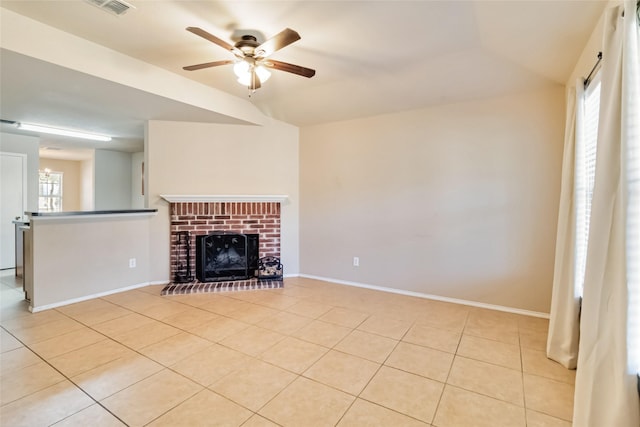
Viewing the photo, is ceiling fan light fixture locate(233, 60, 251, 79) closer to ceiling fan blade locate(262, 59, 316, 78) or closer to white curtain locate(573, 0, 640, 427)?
ceiling fan blade locate(262, 59, 316, 78)

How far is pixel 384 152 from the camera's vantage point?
3900 mm

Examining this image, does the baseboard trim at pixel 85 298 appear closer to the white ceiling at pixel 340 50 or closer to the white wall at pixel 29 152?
the white ceiling at pixel 340 50

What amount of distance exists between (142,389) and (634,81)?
298 centimetres

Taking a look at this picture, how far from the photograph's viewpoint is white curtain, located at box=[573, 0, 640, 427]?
113 cm

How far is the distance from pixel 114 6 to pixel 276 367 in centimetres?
283

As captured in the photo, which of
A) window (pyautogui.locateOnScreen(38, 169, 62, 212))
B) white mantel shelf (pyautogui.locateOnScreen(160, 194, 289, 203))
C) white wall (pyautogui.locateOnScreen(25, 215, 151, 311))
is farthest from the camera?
window (pyautogui.locateOnScreen(38, 169, 62, 212))

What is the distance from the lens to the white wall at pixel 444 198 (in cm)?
305

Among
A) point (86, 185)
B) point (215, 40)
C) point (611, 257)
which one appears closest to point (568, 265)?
point (611, 257)

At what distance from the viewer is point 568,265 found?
7.21 ft

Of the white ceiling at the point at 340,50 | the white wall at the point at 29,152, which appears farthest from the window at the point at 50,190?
the white ceiling at the point at 340,50

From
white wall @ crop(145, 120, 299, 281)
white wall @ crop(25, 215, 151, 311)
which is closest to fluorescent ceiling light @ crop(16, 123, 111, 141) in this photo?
white wall @ crop(145, 120, 299, 281)

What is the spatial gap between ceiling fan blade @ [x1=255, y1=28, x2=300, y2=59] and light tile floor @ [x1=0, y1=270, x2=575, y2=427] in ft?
7.59

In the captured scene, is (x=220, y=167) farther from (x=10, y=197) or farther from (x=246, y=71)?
(x=10, y=197)

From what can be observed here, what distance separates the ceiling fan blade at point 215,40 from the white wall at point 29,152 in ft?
16.8
